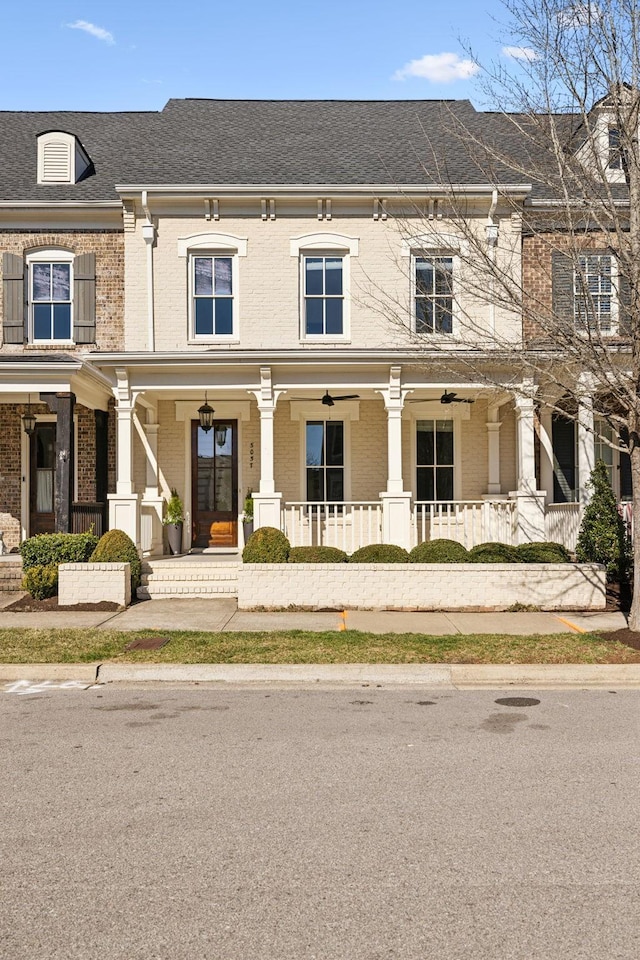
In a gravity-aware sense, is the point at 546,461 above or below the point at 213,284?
below

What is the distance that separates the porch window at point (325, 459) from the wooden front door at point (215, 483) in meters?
1.55

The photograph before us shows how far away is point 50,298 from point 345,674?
1113cm

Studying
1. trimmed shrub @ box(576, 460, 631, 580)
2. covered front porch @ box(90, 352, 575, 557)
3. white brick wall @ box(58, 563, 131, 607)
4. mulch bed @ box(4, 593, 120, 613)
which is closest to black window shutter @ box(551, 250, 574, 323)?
trimmed shrub @ box(576, 460, 631, 580)

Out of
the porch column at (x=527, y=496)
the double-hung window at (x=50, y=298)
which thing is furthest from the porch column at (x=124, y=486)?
the porch column at (x=527, y=496)

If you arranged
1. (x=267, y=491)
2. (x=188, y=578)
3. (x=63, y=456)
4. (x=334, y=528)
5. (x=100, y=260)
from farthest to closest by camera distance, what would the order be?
(x=100, y=260)
(x=334, y=528)
(x=267, y=491)
(x=188, y=578)
(x=63, y=456)

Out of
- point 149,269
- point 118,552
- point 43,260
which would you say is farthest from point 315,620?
point 43,260

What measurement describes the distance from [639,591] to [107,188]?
12.9 m

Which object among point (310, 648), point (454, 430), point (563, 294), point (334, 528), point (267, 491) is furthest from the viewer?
point (454, 430)

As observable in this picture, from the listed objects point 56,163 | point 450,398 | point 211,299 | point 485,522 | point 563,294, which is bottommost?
point 485,522

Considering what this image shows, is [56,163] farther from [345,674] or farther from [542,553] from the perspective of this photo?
[345,674]

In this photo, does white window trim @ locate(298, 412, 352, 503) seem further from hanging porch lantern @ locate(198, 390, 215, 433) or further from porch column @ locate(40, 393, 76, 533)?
porch column @ locate(40, 393, 76, 533)

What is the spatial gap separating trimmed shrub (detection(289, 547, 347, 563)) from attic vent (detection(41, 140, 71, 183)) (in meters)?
9.72

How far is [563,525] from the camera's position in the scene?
1445cm

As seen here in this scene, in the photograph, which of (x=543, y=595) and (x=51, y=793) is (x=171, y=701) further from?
(x=543, y=595)
